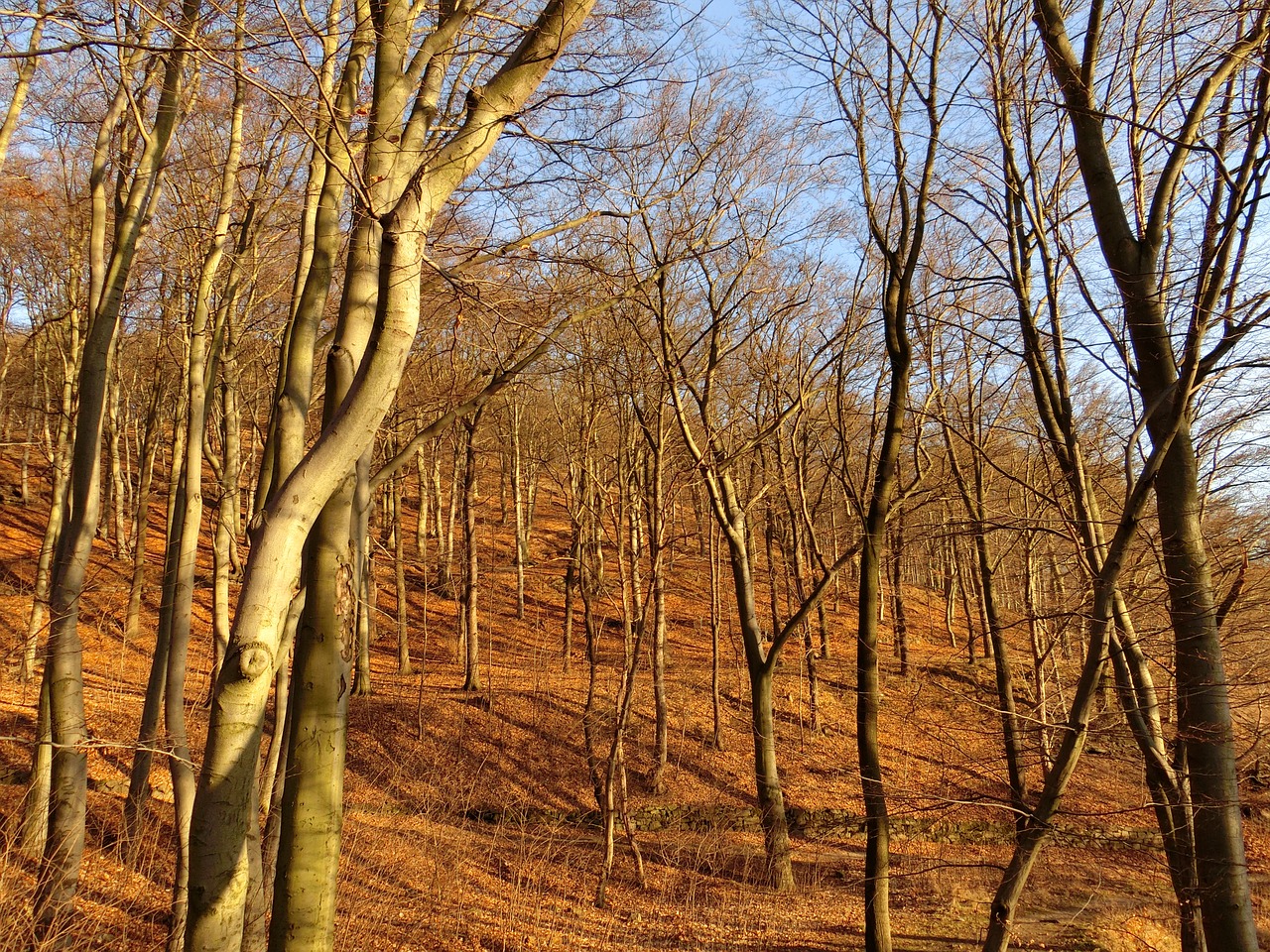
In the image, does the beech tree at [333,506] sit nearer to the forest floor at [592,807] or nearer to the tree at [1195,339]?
the forest floor at [592,807]

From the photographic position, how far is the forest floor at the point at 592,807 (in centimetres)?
756

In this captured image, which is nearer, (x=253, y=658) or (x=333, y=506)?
(x=253, y=658)

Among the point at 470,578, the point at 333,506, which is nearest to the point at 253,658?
the point at 333,506

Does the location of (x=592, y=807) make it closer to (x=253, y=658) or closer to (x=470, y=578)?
(x=470, y=578)

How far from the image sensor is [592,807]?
1366 cm

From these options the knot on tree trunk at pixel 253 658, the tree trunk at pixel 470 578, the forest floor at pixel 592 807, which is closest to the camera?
the knot on tree trunk at pixel 253 658

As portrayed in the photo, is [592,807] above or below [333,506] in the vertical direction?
below

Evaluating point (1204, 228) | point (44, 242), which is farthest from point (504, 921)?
point (44, 242)

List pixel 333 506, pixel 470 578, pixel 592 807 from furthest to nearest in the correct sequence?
pixel 470 578
pixel 592 807
pixel 333 506

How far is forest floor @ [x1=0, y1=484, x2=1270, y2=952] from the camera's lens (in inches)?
298

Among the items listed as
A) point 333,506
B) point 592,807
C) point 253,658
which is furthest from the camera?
point 592,807

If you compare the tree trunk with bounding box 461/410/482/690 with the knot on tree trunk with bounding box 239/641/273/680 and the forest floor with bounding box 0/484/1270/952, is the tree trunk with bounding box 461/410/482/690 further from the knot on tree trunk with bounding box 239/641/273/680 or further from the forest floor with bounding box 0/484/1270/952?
the knot on tree trunk with bounding box 239/641/273/680

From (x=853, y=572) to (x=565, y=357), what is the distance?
60.5 ft

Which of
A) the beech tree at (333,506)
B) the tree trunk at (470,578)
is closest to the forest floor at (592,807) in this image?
the tree trunk at (470,578)
